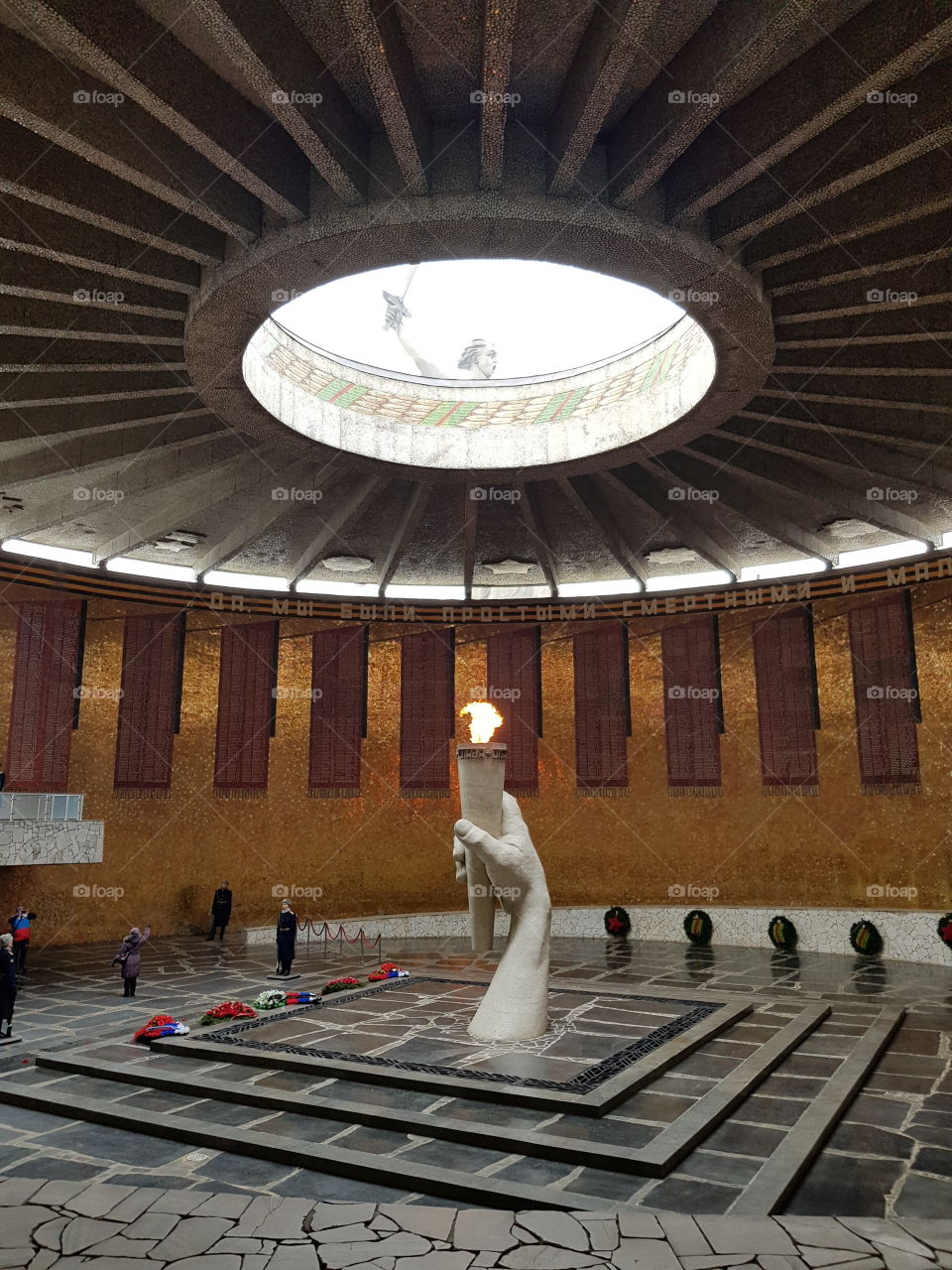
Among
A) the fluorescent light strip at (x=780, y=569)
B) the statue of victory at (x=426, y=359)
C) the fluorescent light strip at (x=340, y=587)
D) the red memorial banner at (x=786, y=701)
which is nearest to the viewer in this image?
the statue of victory at (x=426, y=359)

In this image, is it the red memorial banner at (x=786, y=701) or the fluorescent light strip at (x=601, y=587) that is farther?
the fluorescent light strip at (x=601, y=587)

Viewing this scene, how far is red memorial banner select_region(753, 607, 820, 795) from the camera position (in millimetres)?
17703

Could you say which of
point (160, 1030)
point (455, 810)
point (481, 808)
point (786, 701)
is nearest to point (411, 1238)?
point (481, 808)

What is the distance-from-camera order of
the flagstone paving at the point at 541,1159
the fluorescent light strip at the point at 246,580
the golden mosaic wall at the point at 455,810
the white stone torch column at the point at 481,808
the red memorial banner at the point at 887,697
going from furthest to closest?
the fluorescent light strip at the point at 246,580 → the red memorial banner at the point at 887,697 → the golden mosaic wall at the point at 455,810 → the white stone torch column at the point at 481,808 → the flagstone paving at the point at 541,1159

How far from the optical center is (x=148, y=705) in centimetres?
1770

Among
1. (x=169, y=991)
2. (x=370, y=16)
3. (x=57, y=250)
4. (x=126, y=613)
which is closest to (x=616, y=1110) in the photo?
(x=169, y=991)

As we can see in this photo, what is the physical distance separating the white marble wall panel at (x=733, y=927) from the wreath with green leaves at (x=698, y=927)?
0.50 feet

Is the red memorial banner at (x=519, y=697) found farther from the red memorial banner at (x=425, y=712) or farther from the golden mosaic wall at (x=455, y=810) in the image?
the red memorial banner at (x=425, y=712)

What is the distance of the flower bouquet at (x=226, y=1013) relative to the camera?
10.1 meters

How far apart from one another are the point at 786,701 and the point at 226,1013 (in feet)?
41.2

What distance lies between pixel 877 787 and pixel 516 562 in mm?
8462

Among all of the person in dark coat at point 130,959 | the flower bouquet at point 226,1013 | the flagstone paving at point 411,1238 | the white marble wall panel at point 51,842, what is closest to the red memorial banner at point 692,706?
the flower bouquet at point 226,1013

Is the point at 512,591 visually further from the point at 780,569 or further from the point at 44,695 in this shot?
the point at 44,695

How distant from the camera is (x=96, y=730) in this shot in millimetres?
17062
